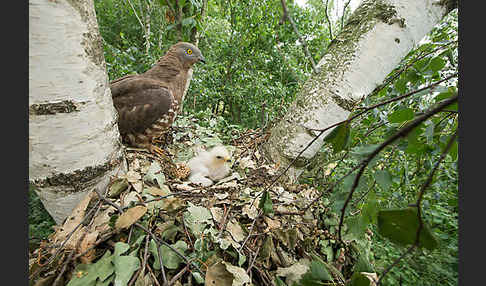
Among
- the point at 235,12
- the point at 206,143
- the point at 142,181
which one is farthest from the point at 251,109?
the point at 142,181

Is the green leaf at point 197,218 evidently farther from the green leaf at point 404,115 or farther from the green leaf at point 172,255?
the green leaf at point 404,115

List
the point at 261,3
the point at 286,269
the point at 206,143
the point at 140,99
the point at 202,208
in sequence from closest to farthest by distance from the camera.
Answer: the point at 286,269, the point at 202,208, the point at 140,99, the point at 206,143, the point at 261,3

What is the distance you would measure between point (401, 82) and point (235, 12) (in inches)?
129

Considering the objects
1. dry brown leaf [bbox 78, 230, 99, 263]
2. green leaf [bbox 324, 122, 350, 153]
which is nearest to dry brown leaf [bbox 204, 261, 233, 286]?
dry brown leaf [bbox 78, 230, 99, 263]

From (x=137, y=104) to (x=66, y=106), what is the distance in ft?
2.60

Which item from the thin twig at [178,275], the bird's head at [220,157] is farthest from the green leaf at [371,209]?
the bird's head at [220,157]

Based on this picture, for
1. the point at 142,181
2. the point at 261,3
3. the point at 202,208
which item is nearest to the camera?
the point at 202,208

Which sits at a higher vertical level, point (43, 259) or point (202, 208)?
point (202, 208)

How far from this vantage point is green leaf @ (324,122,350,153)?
473mm

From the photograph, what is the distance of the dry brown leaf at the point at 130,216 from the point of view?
674 mm

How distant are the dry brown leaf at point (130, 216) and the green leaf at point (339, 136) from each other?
61cm

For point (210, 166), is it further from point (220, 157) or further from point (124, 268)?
point (124, 268)

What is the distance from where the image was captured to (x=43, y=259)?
0.66 meters

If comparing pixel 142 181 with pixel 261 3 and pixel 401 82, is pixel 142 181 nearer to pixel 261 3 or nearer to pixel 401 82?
pixel 401 82
